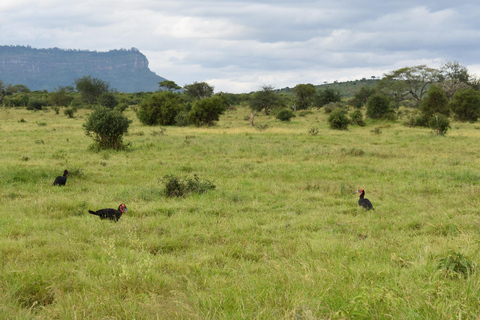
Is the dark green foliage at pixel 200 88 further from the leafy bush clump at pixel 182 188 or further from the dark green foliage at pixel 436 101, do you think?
the leafy bush clump at pixel 182 188

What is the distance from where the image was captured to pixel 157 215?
6887mm

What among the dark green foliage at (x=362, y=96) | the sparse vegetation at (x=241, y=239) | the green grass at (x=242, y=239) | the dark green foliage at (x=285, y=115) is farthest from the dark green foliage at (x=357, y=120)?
the dark green foliage at (x=362, y=96)

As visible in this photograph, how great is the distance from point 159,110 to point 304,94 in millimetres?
33047

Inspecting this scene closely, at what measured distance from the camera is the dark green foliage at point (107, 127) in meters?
16.3

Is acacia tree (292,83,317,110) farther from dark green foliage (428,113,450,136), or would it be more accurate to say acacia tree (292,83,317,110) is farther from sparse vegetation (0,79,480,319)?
sparse vegetation (0,79,480,319)

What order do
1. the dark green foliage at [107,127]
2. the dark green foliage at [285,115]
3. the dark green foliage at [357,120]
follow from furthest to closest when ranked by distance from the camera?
the dark green foliage at [285,115] < the dark green foliage at [357,120] < the dark green foliage at [107,127]

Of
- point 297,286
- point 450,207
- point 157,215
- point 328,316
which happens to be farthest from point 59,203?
point 450,207

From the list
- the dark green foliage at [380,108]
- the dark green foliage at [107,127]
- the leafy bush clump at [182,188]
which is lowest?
the leafy bush clump at [182,188]

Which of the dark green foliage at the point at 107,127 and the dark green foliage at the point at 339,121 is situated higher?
the dark green foliage at the point at 339,121

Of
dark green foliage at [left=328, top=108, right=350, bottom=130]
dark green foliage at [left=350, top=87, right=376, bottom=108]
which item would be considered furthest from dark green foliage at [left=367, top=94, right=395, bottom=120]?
dark green foliage at [left=350, top=87, right=376, bottom=108]

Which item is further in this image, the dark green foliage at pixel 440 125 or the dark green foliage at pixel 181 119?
the dark green foliage at pixel 181 119

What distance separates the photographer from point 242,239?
18.0ft

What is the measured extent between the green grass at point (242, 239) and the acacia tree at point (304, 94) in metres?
46.5

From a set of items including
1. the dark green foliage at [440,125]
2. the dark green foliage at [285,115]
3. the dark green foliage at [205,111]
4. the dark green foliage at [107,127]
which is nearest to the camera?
the dark green foliage at [107,127]
